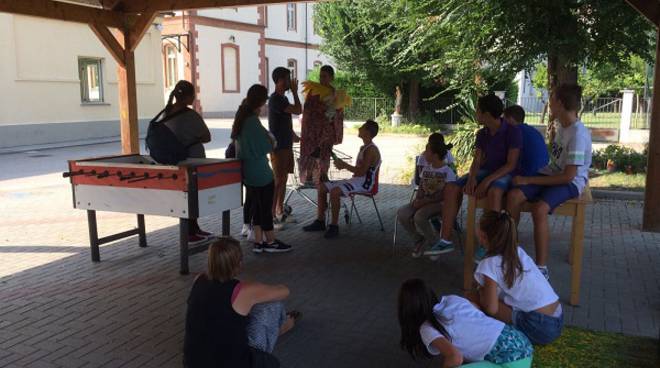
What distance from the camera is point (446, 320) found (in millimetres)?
2828

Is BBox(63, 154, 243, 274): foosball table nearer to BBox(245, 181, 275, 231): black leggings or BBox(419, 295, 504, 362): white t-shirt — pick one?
BBox(245, 181, 275, 231): black leggings

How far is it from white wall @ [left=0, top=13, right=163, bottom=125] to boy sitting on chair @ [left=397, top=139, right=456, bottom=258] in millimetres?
15223

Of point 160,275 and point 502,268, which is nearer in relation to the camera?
point 502,268

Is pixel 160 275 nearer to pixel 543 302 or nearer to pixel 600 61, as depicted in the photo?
pixel 543 302

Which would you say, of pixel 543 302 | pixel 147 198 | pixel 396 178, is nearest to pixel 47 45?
pixel 396 178

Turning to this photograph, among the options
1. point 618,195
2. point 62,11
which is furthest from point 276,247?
point 618,195

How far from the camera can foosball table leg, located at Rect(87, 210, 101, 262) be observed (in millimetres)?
5676

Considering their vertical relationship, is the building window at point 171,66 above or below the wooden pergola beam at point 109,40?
above

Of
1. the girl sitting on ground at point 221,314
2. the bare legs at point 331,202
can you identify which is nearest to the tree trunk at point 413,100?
the bare legs at point 331,202

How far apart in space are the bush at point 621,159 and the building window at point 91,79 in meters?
16.5

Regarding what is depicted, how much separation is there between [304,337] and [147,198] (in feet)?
6.69

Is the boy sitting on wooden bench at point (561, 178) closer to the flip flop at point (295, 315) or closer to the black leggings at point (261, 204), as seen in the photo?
the flip flop at point (295, 315)

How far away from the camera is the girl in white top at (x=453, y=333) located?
2785mm

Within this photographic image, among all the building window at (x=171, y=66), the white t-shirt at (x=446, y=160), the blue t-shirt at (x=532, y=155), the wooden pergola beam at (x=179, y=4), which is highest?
the building window at (x=171, y=66)
